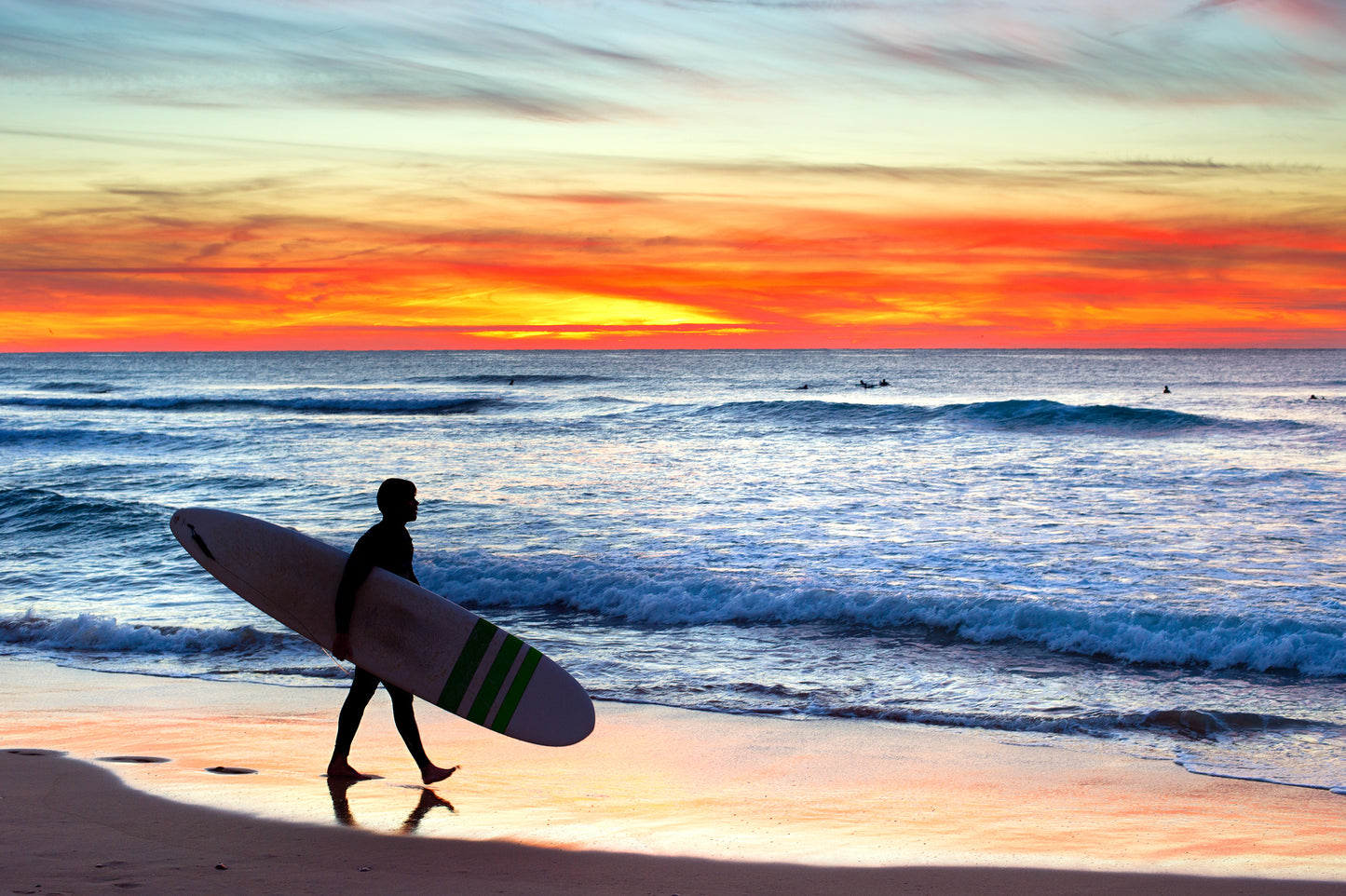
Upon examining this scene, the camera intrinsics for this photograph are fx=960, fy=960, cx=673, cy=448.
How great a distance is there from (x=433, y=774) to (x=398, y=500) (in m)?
1.39

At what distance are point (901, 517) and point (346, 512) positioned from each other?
8642mm

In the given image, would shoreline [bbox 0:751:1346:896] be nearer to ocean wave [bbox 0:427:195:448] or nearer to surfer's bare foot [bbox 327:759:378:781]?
surfer's bare foot [bbox 327:759:378:781]

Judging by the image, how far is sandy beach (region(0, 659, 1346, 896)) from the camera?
12.3 ft

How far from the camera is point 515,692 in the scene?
5.15m

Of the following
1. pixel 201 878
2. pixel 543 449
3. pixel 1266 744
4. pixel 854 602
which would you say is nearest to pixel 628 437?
pixel 543 449

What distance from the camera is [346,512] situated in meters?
15.3

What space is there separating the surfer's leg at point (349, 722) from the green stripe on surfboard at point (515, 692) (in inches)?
26.4

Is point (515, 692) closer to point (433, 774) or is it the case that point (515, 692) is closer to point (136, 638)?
point (433, 774)

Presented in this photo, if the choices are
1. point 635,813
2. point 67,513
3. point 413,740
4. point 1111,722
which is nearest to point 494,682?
point 413,740

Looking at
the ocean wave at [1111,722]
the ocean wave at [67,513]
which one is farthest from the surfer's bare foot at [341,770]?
the ocean wave at [67,513]

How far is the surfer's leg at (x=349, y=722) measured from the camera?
4902 millimetres

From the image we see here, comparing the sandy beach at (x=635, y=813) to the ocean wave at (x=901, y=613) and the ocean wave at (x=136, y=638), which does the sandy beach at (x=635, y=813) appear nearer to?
the ocean wave at (x=136, y=638)

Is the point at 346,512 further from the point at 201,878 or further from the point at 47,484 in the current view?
the point at 201,878

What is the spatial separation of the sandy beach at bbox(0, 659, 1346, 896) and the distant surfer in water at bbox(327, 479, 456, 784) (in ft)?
0.51
